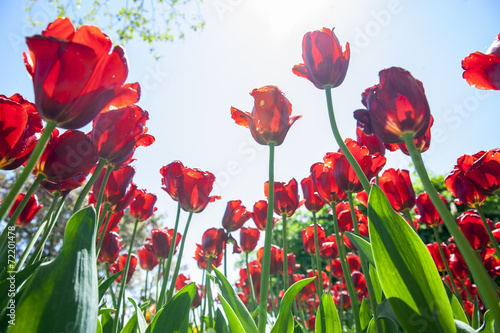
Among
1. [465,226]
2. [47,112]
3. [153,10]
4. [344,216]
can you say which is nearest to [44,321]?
[47,112]

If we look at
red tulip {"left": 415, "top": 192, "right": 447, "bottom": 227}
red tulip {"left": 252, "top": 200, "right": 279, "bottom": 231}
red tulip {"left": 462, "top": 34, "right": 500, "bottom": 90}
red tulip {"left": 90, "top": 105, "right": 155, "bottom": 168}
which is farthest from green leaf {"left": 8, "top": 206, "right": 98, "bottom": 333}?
red tulip {"left": 415, "top": 192, "right": 447, "bottom": 227}

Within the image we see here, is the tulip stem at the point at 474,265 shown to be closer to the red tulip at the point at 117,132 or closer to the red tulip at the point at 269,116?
the red tulip at the point at 269,116

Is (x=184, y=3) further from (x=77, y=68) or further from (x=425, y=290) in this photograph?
(x=425, y=290)

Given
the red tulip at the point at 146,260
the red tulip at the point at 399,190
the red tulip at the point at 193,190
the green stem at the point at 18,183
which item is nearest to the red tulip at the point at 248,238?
the red tulip at the point at 146,260

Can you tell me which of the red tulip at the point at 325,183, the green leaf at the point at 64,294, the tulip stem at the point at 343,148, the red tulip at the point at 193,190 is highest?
the red tulip at the point at 325,183

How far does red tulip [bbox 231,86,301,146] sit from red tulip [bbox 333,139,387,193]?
0.36 metres

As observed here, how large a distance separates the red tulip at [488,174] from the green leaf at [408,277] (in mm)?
892

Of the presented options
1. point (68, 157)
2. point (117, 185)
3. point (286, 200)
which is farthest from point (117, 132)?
point (286, 200)

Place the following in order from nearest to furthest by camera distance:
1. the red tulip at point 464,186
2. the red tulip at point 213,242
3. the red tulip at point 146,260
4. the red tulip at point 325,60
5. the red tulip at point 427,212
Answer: the red tulip at point 325,60, the red tulip at point 464,186, the red tulip at point 427,212, the red tulip at point 213,242, the red tulip at point 146,260

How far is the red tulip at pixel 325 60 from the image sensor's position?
1183 mm

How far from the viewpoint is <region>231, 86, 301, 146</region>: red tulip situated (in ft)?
4.09

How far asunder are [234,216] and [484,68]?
173 cm

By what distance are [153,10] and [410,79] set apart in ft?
25.3

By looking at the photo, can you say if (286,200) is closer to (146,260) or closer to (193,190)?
(193,190)
